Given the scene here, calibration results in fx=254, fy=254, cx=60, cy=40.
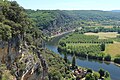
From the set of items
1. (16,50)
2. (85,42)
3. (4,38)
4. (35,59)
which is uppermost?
(4,38)

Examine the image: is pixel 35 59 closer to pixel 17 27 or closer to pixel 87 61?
pixel 17 27

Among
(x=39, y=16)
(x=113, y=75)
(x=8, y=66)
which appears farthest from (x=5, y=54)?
(x=39, y=16)

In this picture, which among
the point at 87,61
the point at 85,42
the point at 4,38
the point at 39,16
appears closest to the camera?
the point at 4,38

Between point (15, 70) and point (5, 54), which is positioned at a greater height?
point (5, 54)

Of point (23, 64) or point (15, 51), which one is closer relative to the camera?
point (23, 64)

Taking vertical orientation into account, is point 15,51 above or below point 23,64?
above

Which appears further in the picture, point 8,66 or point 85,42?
Answer: point 85,42

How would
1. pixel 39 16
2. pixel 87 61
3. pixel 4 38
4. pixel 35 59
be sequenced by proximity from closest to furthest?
pixel 4 38
pixel 35 59
pixel 87 61
pixel 39 16

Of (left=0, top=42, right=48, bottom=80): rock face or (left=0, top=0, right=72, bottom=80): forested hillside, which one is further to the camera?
(left=0, top=42, right=48, bottom=80): rock face

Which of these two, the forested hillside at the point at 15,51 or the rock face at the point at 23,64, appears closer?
the forested hillside at the point at 15,51

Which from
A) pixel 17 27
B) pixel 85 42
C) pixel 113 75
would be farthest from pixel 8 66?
pixel 85 42
